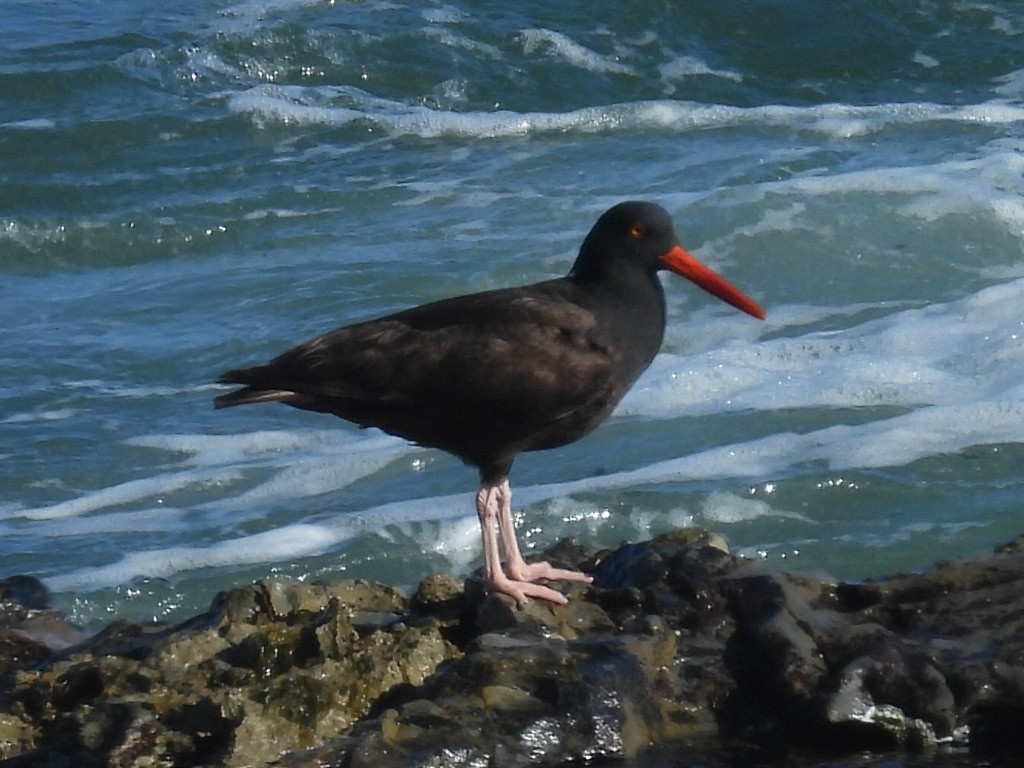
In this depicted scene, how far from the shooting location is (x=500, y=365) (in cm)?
504

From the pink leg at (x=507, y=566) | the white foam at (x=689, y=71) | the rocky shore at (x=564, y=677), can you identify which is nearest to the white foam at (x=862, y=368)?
the pink leg at (x=507, y=566)

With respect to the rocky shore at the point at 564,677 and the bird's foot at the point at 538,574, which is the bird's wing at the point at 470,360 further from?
the rocky shore at the point at 564,677

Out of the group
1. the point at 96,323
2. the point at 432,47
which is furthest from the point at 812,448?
the point at 432,47

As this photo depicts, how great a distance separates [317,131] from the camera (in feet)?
43.2

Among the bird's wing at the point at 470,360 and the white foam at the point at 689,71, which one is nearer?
the bird's wing at the point at 470,360

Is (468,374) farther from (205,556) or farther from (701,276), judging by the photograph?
(205,556)

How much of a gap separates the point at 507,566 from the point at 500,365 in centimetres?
61

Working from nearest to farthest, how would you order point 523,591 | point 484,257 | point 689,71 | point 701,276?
point 523,591 → point 701,276 → point 484,257 → point 689,71

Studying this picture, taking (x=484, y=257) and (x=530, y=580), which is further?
(x=484, y=257)

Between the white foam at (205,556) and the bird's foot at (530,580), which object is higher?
the bird's foot at (530,580)

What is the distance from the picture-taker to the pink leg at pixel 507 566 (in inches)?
174

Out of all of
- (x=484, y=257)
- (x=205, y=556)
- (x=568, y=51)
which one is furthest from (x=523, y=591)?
(x=568, y=51)

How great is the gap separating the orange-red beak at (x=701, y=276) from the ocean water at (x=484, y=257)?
3.22 ft

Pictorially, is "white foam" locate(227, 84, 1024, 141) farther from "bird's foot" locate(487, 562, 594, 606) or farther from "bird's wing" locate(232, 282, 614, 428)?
"bird's foot" locate(487, 562, 594, 606)
